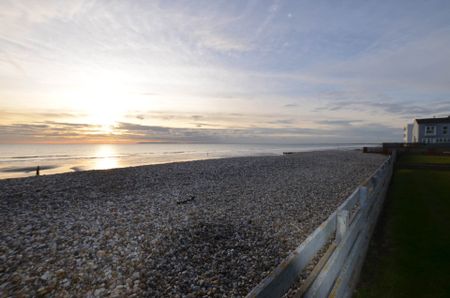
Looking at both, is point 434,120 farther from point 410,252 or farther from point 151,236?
point 151,236

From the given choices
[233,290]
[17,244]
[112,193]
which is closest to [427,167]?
[233,290]

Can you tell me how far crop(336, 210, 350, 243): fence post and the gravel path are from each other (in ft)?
9.19

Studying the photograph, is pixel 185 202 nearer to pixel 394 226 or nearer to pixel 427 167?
pixel 394 226

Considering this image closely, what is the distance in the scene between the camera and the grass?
4.60 meters

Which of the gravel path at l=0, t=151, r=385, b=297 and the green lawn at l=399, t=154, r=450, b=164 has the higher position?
the green lawn at l=399, t=154, r=450, b=164

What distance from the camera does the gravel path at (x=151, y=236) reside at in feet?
19.0


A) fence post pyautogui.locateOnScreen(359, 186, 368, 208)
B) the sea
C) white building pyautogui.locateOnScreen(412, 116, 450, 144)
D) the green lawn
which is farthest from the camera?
white building pyautogui.locateOnScreen(412, 116, 450, 144)

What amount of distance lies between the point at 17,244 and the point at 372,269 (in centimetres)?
996

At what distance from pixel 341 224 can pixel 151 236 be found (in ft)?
20.7

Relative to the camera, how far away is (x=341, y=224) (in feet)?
12.4

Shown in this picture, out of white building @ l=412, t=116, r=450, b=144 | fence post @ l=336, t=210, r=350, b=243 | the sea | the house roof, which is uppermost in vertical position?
the house roof

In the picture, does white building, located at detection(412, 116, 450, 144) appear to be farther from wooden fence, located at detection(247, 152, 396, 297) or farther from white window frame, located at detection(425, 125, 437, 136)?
wooden fence, located at detection(247, 152, 396, 297)

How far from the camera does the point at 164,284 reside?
569 centimetres

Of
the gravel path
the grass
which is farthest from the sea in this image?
the grass
